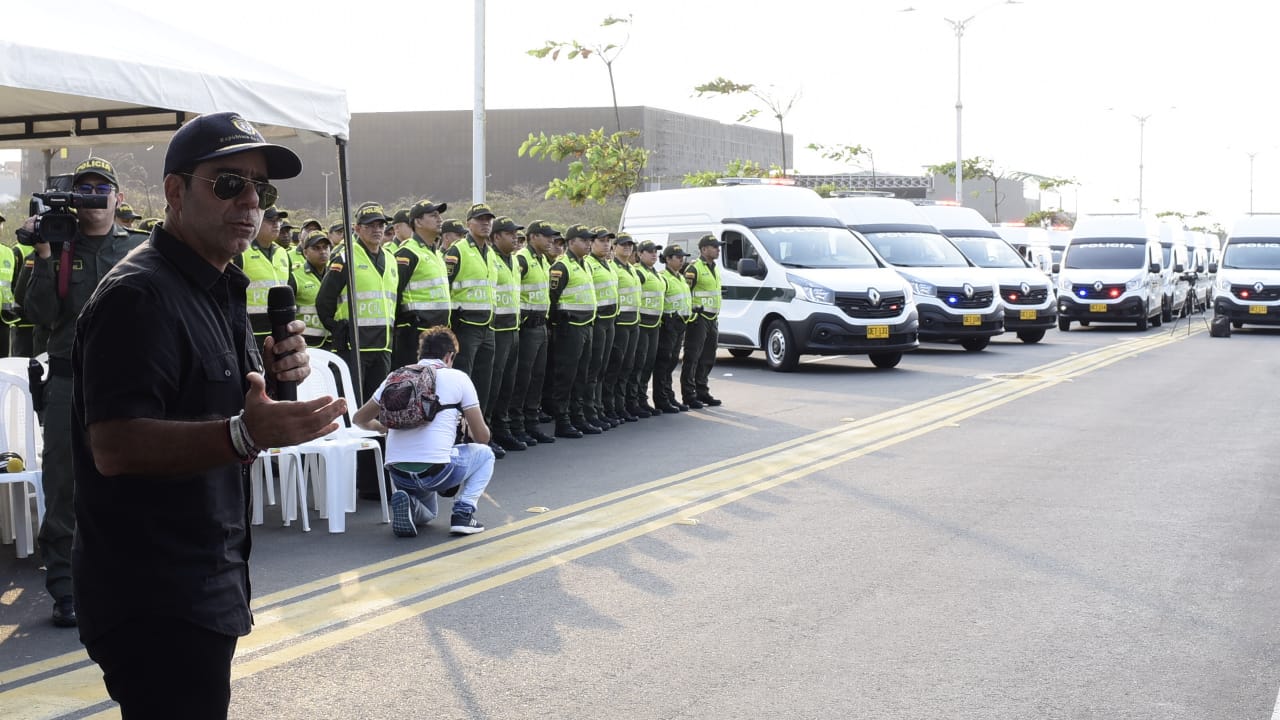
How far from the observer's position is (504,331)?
37.7 feet

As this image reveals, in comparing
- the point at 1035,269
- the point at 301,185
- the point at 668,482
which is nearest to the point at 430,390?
the point at 668,482

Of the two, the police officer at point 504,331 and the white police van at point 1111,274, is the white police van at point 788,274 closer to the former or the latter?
the police officer at point 504,331

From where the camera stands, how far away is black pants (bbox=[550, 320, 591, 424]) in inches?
496

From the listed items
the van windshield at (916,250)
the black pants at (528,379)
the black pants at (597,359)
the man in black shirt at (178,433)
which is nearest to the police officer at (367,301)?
the black pants at (528,379)

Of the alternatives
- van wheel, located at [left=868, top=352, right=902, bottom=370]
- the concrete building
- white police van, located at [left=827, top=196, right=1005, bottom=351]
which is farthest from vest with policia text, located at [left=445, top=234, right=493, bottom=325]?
the concrete building

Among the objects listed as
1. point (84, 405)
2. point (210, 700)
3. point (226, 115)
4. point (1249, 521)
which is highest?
point (226, 115)

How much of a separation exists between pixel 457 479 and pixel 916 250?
1712cm

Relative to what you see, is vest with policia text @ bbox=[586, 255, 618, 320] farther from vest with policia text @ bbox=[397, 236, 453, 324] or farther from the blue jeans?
the blue jeans

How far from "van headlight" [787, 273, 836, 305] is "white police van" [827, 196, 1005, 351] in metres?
4.46

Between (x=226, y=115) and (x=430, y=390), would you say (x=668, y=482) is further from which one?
(x=226, y=115)

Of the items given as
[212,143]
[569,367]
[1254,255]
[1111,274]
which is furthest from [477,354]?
[1254,255]

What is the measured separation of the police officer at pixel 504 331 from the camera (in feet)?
37.3

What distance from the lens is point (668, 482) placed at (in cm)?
984

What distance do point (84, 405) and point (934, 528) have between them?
625 cm
